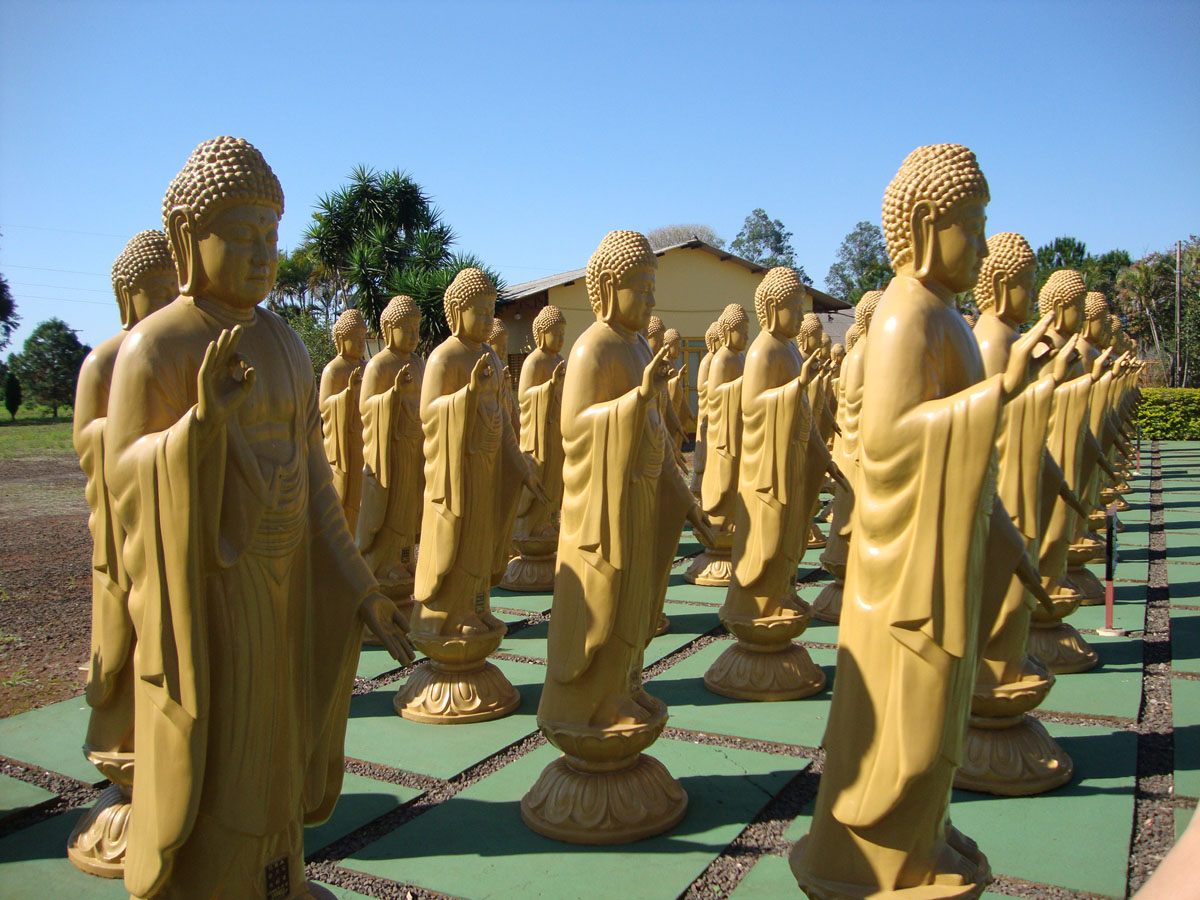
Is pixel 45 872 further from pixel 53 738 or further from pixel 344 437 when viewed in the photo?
pixel 344 437

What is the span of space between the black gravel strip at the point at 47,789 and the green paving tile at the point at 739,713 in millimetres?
3114

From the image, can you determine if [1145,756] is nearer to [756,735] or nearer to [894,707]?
[756,735]

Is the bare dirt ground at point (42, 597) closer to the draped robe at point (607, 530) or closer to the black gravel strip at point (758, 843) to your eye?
the draped robe at point (607, 530)

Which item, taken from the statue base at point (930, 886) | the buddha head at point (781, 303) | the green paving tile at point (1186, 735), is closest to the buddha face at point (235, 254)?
the statue base at point (930, 886)

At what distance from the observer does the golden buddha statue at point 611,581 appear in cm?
387

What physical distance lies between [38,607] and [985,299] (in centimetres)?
818

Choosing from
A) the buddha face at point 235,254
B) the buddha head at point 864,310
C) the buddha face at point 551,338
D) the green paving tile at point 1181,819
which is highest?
the buddha head at point 864,310

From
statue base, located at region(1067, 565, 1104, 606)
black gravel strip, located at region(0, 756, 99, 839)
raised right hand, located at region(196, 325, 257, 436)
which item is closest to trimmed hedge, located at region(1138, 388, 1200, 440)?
statue base, located at region(1067, 565, 1104, 606)

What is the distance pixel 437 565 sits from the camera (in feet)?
17.6

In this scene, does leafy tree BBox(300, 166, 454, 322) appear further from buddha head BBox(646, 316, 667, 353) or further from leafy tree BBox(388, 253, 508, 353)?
buddha head BBox(646, 316, 667, 353)

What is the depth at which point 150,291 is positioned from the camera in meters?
3.87

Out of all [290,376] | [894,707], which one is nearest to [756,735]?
[894,707]

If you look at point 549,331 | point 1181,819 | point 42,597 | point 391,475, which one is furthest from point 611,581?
point 42,597

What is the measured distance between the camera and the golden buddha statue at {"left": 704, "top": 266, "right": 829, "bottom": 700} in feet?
18.3
